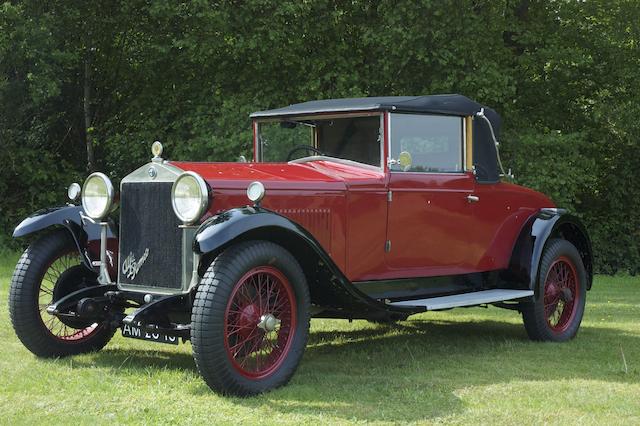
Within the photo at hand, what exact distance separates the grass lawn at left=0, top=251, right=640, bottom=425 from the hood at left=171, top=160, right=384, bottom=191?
1241 millimetres

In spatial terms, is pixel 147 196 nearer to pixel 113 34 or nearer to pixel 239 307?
pixel 239 307

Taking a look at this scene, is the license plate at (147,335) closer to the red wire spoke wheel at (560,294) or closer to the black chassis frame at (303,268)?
Result: the black chassis frame at (303,268)

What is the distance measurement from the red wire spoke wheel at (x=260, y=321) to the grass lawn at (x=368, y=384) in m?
0.25

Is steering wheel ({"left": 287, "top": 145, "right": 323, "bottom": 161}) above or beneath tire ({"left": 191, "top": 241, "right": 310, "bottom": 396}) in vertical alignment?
above

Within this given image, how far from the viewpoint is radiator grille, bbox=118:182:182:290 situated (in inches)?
Result: 221

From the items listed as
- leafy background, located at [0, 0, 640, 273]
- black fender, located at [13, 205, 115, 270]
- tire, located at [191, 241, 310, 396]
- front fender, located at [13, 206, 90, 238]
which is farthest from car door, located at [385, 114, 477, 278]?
leafy background, located at [0, 0, 640, 273]

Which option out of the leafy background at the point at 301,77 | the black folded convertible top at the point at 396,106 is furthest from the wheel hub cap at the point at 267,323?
the leafy background at the point at 301,77

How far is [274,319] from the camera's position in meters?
5.22

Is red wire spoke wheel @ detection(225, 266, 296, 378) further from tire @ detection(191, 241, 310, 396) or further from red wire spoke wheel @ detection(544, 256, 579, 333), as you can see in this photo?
red wire spoke wheel @ detection(544, 256, 579, 333)

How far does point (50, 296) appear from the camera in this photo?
20.7 ft

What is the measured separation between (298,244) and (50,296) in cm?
200

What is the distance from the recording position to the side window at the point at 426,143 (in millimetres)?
6473

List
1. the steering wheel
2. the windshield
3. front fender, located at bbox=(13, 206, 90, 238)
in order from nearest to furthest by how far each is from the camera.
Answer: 1. front fender, located at bbox=(13, 206, 90, 238)
2. the windshield
3. the steering wheel

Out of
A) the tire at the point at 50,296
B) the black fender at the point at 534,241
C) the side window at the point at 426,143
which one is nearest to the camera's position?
the tire at the point at 50,296
